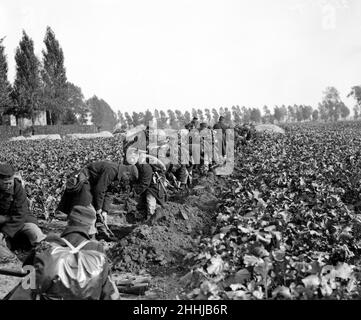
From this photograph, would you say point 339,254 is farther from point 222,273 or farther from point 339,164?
point 339,164

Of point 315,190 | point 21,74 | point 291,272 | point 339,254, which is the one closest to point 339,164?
point 315,190

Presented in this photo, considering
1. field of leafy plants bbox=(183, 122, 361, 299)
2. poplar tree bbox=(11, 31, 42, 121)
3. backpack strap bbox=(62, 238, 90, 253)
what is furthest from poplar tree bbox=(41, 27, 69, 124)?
backpack strap bbox=(62, 238, 90, 253)

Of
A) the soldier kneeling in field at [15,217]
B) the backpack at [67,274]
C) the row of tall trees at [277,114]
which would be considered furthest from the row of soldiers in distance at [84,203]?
the row of tall trees at [277,114]

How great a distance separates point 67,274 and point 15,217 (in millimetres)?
2325

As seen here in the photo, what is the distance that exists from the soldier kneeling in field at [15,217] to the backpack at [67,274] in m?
2.02

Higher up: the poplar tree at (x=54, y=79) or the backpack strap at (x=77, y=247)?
the poplar tree at (x=54, y=79)

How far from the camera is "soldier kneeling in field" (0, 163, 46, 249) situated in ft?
16.3

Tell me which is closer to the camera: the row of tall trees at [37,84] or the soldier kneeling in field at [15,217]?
the soldier kneeling in field at [15,217]

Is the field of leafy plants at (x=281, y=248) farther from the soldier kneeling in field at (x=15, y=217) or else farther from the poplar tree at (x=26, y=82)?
the poplar tree at (x=26, y=82)

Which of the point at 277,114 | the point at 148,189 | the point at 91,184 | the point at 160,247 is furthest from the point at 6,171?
the point at 277,114

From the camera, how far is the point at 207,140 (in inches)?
547

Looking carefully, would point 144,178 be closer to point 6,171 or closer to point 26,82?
point 6,171

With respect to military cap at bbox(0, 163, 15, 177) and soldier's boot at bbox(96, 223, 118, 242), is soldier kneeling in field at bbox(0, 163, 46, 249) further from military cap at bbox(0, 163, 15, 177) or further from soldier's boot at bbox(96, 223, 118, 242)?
soldier's boot at bbox(96, 223, 118, 242)

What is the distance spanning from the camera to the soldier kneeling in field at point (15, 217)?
4.96 metres
